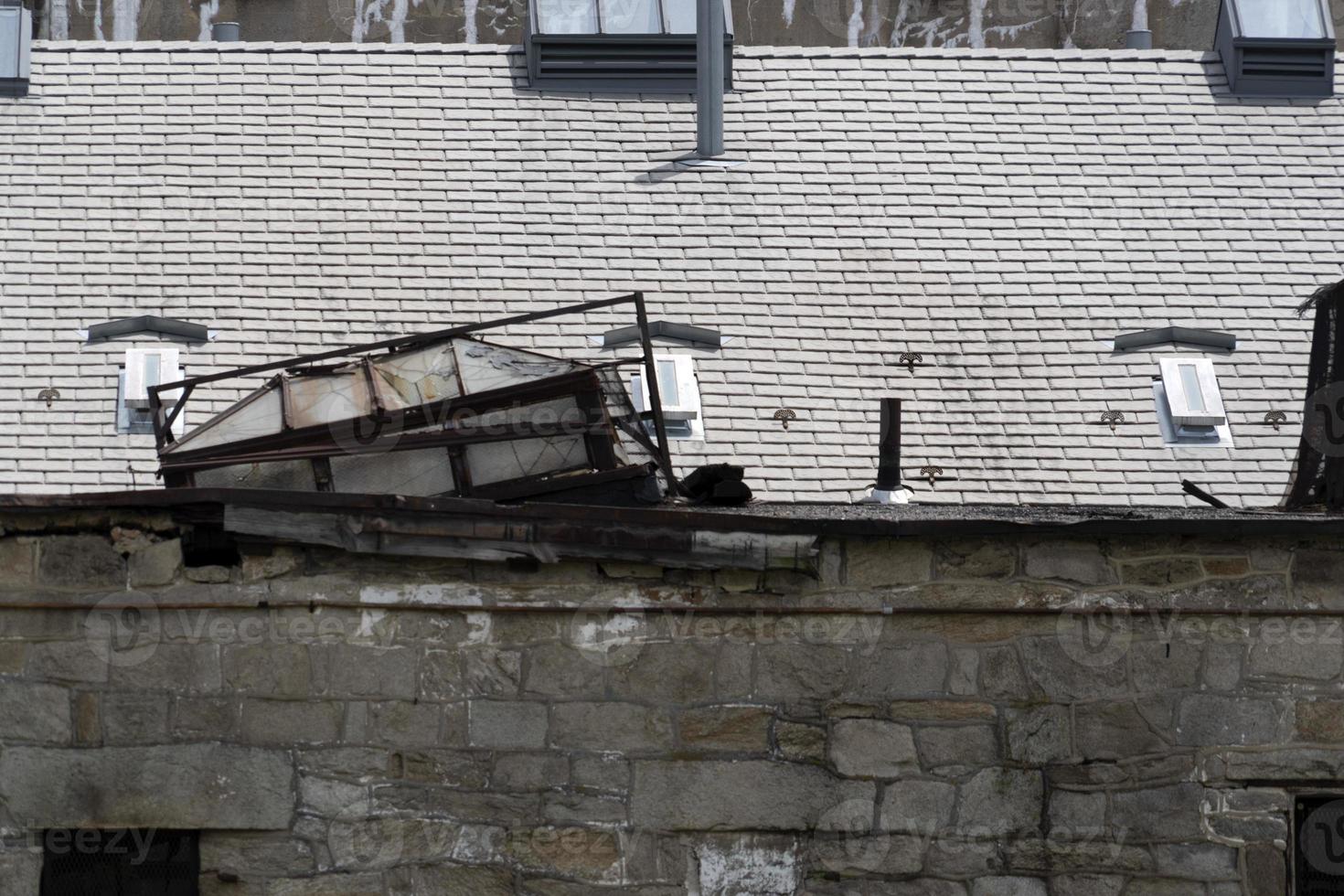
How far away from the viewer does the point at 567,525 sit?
237 inches

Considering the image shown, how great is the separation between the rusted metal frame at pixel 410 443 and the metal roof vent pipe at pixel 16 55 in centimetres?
656

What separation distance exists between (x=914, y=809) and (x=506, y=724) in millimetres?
1398

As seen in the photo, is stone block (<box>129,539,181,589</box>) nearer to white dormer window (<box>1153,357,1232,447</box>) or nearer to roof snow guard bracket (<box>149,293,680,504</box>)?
roof snow guard bracket (<box>149,293,680,504</box>)

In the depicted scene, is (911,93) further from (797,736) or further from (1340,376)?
(797,736)

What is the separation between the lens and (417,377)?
685 centimetres

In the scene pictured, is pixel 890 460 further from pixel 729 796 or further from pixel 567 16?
pixel 567 16

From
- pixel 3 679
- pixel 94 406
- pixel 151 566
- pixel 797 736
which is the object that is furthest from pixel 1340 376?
pixel 94 406

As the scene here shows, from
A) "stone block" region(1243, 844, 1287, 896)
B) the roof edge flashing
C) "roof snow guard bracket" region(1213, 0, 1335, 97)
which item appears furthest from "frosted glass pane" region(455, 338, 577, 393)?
"roof snow guard bracket" region(1213, 0, 1335, 97)

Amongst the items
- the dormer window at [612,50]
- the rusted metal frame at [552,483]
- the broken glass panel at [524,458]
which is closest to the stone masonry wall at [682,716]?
the rusted metal frame at [552,483]

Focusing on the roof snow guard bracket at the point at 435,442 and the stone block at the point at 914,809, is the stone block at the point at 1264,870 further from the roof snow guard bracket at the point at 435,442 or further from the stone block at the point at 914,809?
the roof snow guard bracket at the point at 435,442

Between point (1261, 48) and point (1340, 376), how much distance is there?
18.8ft

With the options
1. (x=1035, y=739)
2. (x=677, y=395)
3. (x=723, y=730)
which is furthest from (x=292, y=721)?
(x=677, y=395)

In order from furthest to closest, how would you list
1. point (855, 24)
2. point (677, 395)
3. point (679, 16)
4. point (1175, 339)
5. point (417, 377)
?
point (855, 24)
point (679, 16)
point (1175, 339)
point (677, 395)
point (417, 377)

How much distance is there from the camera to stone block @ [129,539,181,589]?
6.05 m
